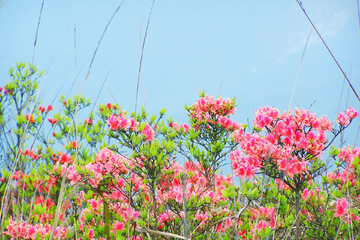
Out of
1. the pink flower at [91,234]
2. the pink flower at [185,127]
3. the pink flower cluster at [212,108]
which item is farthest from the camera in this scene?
the pink flower at [185,127]

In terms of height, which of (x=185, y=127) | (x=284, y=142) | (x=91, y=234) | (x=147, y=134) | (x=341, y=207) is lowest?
(x=91, y=234)

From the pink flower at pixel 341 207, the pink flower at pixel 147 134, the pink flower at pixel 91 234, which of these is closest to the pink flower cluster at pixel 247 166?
the pink flower at pixel 341 207

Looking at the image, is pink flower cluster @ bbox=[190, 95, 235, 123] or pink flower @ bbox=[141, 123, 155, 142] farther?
pink flower cluster @ bbox=[190, 95, 235, 123]

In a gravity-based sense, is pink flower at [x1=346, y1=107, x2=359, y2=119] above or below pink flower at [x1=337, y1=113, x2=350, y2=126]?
above

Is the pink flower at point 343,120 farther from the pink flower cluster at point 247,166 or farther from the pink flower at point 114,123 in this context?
the pink flower at point 114,123

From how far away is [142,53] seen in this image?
66.8 inches

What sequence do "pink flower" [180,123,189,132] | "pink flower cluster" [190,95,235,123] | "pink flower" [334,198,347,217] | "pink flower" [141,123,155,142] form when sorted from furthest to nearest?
1. "pink flower" [180,123,189,132]
2. "pink flower cluster" [190,95,235,123]
3. "pink flower" [141,123,155,142]
4. "pink flower" [334,198,347,217]

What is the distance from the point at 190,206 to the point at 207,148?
1024mm

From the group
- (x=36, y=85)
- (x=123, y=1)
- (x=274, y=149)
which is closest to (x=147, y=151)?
(x=274, y=149)

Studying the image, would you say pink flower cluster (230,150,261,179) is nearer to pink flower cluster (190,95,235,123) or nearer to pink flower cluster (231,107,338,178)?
pink flower cluster (231,107,338,178)

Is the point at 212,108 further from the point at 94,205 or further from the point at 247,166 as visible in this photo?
the point at 94,205

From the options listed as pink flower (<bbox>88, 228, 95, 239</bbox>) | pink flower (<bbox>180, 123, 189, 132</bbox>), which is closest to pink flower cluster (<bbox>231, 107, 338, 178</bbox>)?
pink flower (<bbox>180, 123, 189, 132</bbox>)

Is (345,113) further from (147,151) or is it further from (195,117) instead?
(147,151)

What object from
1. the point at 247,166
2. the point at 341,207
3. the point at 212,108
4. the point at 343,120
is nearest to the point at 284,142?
the point at 247,166
